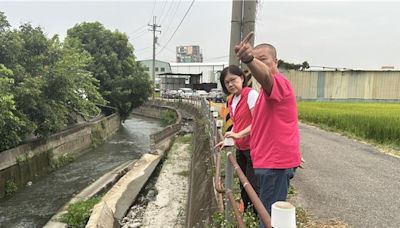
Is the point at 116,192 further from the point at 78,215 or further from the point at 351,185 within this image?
the point at 351,185

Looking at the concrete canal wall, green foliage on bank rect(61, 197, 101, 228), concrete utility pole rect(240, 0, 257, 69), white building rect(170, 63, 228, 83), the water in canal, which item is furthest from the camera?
white building rect(170, 63, 228, 83)

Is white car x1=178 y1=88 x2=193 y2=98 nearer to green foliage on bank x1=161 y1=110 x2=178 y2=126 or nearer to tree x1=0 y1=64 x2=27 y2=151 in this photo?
green foliage on bank x1=161 y1=110 x2=178 y2=126

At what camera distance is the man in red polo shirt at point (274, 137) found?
2.74 meters

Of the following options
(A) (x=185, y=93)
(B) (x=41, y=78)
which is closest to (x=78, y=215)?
(B) (x=41, y=78)

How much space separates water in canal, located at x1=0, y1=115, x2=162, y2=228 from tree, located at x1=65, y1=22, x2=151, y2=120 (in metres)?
7.55

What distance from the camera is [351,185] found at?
6.89 meters

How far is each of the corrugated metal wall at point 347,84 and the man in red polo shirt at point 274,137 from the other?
112 ft

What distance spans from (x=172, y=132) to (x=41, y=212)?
Result: 37.9 feet

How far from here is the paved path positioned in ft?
17.6

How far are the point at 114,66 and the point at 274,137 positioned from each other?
94.7 ft

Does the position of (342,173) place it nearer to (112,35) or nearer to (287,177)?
(287,177)

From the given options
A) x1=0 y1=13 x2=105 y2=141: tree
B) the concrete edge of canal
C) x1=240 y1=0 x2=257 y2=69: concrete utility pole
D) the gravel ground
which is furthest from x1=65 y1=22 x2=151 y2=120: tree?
x1=240 y1=0 x2=257 y2=69: concrete utility pole

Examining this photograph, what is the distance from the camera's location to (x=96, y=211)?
26.8 feet

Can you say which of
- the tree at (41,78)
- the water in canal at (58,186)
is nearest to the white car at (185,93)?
the water in canal at (58,186)
